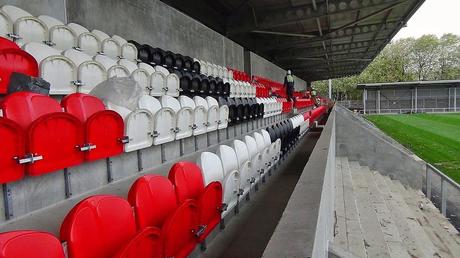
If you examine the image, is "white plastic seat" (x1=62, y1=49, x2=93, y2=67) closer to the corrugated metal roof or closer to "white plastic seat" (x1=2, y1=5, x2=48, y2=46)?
"white plastic seat" (x1=2, y1=5, x2=48, y2=46)

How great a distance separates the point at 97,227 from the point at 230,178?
155 centimetres

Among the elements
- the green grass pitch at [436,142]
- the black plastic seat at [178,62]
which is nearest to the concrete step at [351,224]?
the black plastic seat at [178,62]

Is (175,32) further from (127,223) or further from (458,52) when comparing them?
(458,52)

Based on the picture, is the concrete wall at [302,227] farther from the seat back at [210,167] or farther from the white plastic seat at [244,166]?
the white plastic seat at [244,166]

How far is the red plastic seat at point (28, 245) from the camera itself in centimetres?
99

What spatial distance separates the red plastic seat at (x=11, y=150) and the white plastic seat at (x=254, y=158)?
2332 mm

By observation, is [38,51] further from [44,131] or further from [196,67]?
[196,67]

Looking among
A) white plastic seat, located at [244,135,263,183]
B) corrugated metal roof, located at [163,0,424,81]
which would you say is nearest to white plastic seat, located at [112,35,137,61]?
white plastic seat, located at [244,135,263,183]

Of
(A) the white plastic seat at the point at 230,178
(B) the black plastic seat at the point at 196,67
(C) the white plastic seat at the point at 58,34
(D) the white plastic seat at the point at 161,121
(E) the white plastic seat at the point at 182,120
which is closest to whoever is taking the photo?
(A) the white plastic seat at the point at 230,178

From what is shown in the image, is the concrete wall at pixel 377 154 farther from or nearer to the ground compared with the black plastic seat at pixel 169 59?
nearer to the ground

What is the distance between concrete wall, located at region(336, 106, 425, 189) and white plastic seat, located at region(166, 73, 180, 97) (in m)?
5.94

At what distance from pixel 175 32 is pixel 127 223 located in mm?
6146

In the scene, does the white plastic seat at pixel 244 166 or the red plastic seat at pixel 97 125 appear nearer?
the red plastic seat at pixel 97 125

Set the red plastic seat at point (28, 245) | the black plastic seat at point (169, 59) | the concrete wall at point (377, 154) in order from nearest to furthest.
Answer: the red plastic seat at point (28, 245) → the black plastic seat at point (169, 59) → the concrete wall at point (377, 154)
